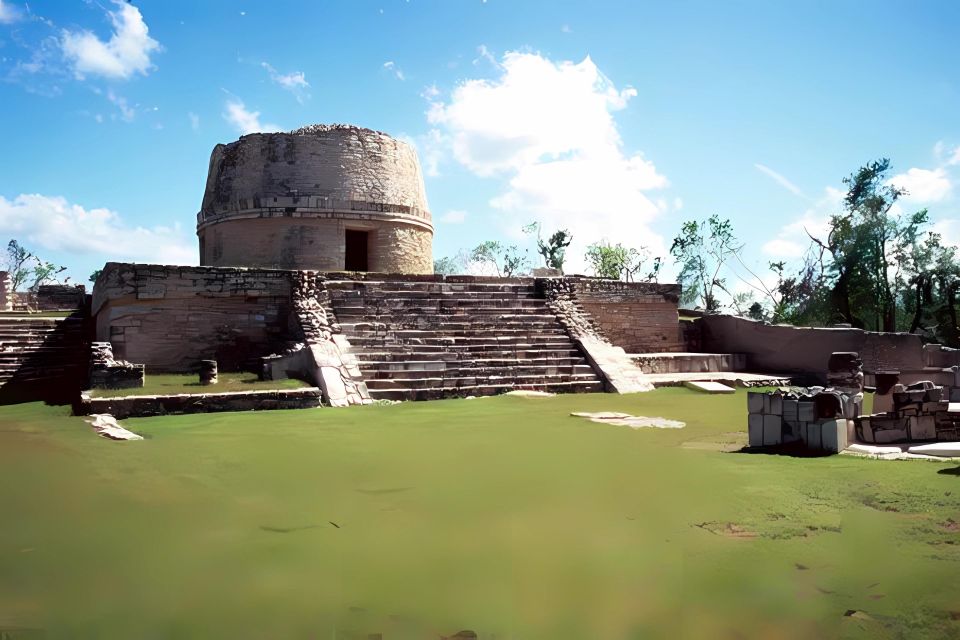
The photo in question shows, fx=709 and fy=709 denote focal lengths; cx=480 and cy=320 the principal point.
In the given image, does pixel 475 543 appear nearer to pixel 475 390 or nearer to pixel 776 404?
pixel 776 404

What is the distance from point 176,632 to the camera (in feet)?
6.93

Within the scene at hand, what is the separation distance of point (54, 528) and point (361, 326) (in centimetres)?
691

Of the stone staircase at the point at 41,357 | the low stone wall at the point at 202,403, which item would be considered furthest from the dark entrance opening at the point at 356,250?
the low stone wall at the point at 202,403

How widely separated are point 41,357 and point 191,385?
3930mm

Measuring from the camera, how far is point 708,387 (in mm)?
9742

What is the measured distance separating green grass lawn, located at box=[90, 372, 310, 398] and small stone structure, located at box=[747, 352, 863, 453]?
16.7 ft

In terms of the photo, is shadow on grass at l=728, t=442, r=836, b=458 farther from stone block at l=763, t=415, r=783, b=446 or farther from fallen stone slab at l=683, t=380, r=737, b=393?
fallen stone slab at l=683, t=380, r=737, b=393

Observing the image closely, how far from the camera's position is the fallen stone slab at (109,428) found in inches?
221

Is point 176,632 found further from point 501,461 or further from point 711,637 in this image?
point 501,461

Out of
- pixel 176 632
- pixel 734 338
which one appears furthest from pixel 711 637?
pixel 734 338

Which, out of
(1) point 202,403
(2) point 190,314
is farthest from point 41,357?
(1) point 202,403

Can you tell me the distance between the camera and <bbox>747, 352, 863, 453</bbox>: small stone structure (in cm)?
469

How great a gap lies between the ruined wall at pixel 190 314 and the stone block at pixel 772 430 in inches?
275

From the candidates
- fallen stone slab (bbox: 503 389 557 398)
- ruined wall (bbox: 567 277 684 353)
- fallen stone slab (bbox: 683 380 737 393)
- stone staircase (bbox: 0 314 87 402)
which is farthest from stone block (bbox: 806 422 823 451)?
stone staircase (bbox: 0 314 87 402)
